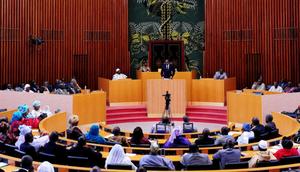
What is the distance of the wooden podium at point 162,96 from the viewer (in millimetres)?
15398

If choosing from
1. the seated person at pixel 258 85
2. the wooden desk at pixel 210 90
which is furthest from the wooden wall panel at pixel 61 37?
the seated person at pixel 258 85

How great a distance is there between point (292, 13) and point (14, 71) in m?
11.2

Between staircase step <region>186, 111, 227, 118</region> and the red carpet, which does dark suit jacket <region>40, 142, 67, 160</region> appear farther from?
staircase step <region>186, 111, 227, 118</region>

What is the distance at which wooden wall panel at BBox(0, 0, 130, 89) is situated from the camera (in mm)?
16812

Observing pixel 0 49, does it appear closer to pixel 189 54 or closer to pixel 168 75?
pixel 168 75

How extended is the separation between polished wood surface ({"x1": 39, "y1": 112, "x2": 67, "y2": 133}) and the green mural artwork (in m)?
8.47

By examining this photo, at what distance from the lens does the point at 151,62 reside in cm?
1930

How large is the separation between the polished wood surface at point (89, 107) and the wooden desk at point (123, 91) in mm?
1924

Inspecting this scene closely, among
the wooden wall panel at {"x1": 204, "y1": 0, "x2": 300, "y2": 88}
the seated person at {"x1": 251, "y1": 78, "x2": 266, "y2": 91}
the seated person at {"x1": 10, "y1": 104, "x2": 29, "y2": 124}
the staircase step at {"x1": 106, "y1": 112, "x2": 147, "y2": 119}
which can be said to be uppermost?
the wooden wall panel at {"x1": 204, "y1": 0, "x2": 300, "y2": 88}

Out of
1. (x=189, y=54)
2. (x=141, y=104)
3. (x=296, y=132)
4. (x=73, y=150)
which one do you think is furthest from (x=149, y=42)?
(x=73, y=150)

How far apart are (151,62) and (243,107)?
634cm

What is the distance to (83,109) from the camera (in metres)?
13.7

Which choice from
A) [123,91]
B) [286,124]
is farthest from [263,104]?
[123,91]

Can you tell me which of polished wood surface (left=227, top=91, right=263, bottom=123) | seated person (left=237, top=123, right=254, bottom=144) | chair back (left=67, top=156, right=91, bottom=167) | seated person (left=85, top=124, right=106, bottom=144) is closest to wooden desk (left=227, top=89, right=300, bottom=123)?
polished wood surface (left=227, top=91, right=263, bottom=123)
